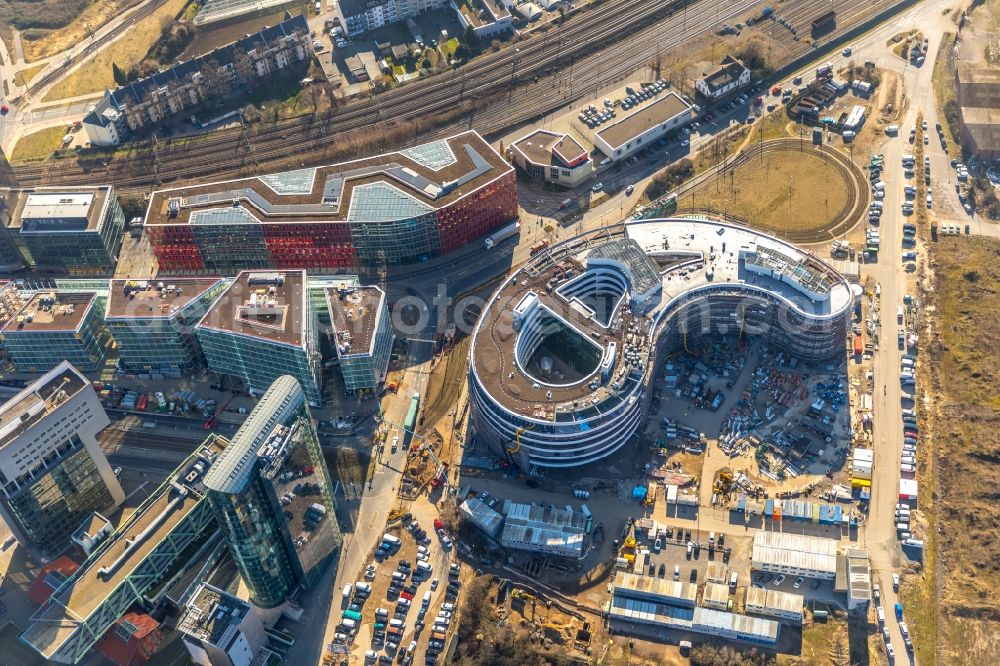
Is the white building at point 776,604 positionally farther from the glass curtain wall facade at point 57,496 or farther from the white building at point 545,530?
the glass curtain wall facade at point 57,496

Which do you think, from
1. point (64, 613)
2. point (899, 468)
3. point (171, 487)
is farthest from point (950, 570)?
point (64, 613)

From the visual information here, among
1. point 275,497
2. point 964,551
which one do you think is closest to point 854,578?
point 964,551

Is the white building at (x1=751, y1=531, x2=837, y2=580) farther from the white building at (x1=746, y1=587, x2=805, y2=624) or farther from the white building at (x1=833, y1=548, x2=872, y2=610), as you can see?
the white building at (x1=746, y1=587, x2=805, y2=624)

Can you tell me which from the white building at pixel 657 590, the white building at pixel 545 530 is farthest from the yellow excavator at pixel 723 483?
the white building at pixel 545 530

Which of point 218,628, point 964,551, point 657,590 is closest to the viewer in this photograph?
point 218,628

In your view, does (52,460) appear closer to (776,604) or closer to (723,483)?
(723,483)

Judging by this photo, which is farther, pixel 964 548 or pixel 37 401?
pixel 964 548

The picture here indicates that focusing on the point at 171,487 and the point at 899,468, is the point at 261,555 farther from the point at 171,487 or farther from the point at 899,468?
the point at 899,468
